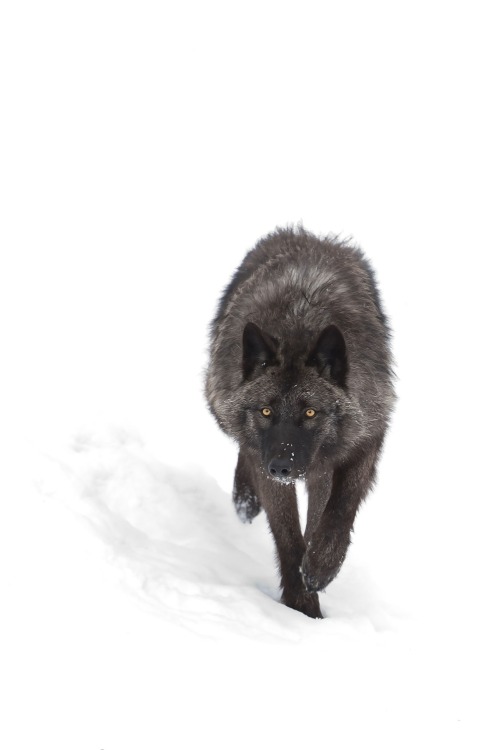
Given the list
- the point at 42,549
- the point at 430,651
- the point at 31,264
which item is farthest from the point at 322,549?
the point at 31,264

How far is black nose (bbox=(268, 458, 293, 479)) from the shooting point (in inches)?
193

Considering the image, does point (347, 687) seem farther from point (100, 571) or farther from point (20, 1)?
point (20, 1)

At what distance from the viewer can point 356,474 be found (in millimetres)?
5867

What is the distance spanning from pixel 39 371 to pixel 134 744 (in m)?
6.65

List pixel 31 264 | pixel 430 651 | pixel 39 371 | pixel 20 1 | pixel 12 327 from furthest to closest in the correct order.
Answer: pixel 20 1
pixel 31 264
pixel 12 327
pixel 39 371
pixel 430 651

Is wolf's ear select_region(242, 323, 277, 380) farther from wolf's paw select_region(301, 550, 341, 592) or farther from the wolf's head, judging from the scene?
wolf's paw select_region(301, 550, 341, 592)

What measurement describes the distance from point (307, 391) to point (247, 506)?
99.0 inches

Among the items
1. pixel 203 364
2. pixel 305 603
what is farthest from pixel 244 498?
pixel 203 364

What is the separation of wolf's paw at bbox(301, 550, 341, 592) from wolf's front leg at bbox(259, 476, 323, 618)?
122 mm

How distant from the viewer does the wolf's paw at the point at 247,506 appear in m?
7.49

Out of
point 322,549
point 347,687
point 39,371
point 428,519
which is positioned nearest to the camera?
point 347,687

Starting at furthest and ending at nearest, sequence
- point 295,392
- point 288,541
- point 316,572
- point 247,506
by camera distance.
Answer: point 247,506 < point 288,541 < point 316,572 < point 295,392

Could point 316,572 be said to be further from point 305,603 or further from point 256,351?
point 256,351

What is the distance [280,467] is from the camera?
16.1 ft
